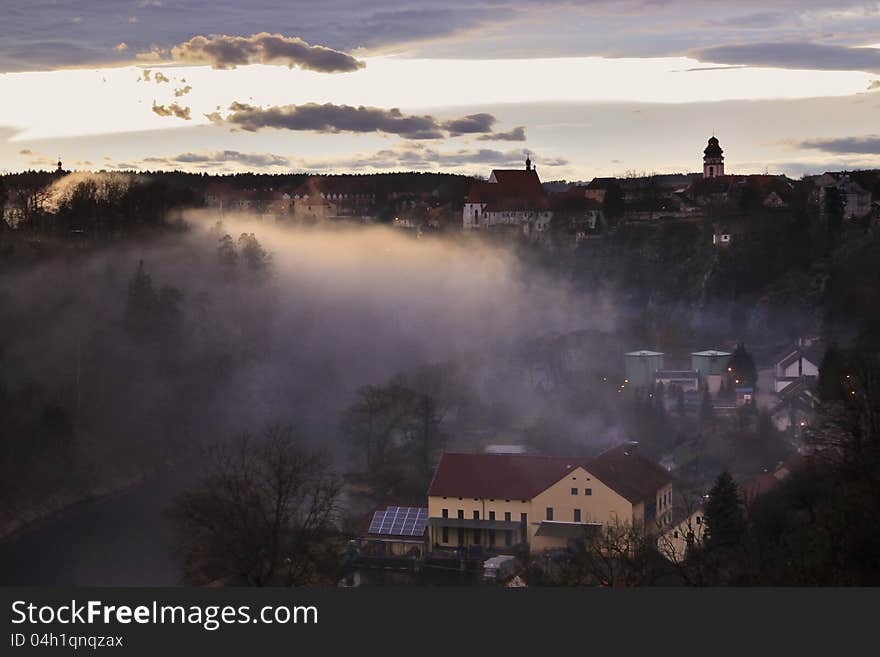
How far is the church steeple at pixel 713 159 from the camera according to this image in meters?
75.7

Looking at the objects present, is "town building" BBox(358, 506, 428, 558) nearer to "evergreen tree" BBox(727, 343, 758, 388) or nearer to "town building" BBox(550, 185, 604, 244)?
"evergreen tree" BBox(727, 343, 758, 388)

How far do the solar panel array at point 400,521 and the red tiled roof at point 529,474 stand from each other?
68 cm

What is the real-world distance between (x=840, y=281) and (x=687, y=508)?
24.0 m

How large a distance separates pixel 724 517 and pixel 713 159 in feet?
175

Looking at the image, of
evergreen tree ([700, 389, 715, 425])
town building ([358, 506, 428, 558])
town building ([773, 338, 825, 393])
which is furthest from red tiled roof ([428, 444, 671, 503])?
town building ([773, 338, 825, 393])

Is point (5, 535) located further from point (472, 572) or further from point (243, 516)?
point (243, 516)

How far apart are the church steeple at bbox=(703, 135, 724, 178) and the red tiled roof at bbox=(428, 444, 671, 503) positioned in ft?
148

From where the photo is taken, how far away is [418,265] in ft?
265

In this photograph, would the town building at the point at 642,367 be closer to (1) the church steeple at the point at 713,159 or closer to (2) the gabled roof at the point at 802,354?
(2) the gabled roof at the point at 802,354

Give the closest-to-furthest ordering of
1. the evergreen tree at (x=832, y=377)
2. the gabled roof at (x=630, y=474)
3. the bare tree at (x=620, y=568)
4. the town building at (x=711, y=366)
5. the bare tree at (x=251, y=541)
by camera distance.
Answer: the bare tree at (x=620, y=568) < the bare tree at (x=251, y=541) < the gabled roof at (x=630, y=474) < the evergreen tree at (x=832, y=377) < the town building at (x=711, y=366)

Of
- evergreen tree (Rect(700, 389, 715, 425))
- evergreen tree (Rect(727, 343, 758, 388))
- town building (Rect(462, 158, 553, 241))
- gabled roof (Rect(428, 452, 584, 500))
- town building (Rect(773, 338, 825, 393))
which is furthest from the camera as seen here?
town building (Rect(462, 158, 553, 241))

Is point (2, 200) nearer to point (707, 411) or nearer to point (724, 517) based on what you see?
point (707, 411)

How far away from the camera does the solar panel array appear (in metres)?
30.8

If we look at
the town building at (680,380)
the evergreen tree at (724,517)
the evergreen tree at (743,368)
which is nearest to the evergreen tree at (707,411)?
the town building at (680,380)
